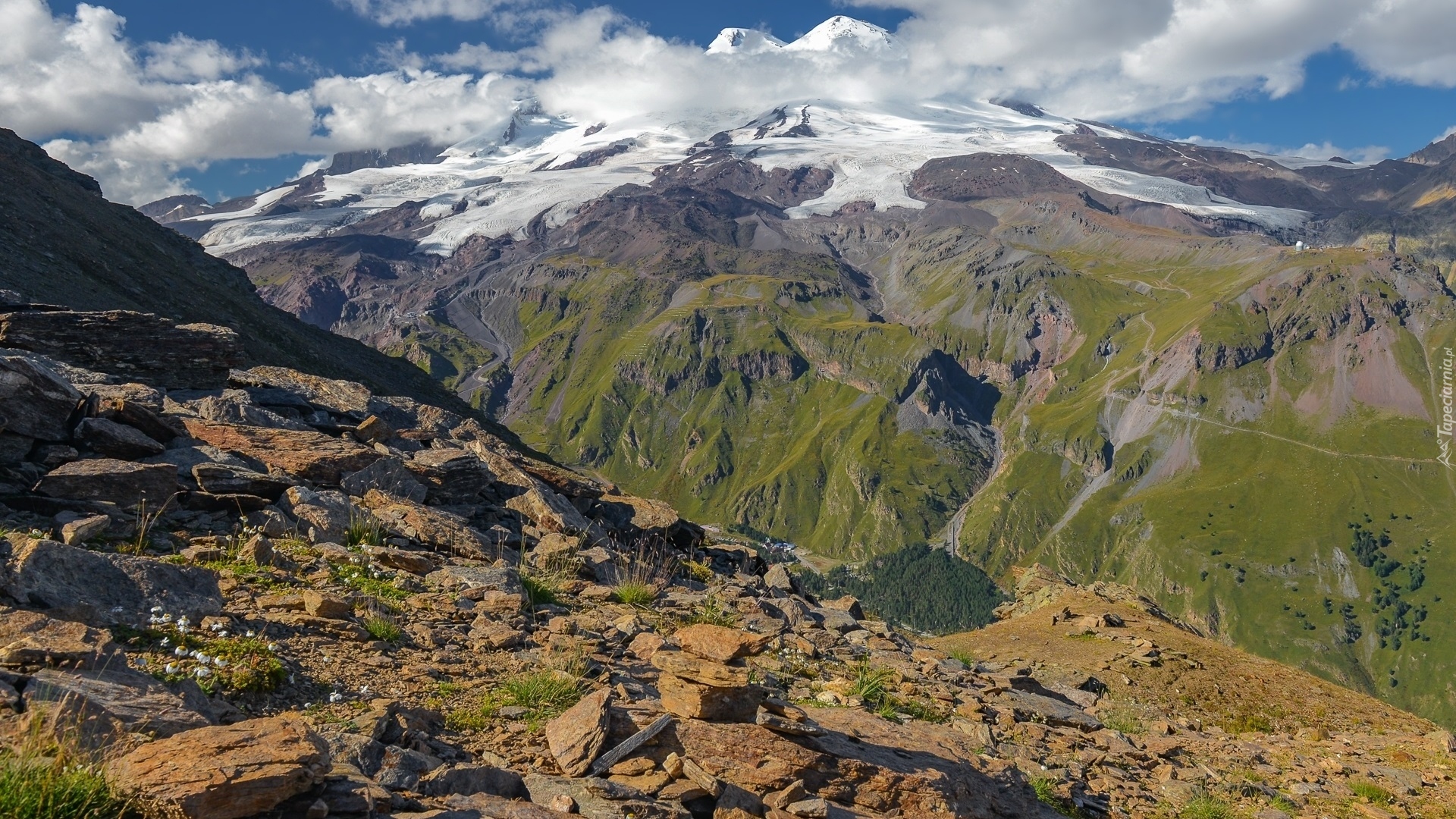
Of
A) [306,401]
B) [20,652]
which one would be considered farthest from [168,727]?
[306,401]

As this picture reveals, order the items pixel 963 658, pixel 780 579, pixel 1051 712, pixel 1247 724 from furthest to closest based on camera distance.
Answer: pixel 780 579
pixel 963 658
pixel 1247 724
pixel 1051 712

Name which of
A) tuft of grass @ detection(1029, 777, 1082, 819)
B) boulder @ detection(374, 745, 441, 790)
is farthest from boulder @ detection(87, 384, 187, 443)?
tuft of grass @ detection(1029, 777, 1082, 819)

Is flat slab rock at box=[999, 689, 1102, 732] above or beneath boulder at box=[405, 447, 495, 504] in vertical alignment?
beneath

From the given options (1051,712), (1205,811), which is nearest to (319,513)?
(1051,712)

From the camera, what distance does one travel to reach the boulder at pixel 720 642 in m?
12.0

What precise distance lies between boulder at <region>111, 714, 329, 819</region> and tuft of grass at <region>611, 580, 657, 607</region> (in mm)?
10882

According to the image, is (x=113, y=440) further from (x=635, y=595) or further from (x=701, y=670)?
(x=701, y=670)

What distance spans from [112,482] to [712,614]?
12.3m

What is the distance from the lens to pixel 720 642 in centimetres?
1222

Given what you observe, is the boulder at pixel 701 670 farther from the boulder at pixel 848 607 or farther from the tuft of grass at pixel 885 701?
the boulder at pixel 848 607

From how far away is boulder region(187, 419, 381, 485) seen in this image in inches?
792

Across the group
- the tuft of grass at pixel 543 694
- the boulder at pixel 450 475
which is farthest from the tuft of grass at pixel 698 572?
the tuft of grass at pixel 543 694

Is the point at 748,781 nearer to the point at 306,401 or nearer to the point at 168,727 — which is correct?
the point at 168,727

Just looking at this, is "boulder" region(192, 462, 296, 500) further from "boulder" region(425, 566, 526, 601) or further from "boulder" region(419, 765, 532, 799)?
"boulder" region(419, 765, 532, 799)
